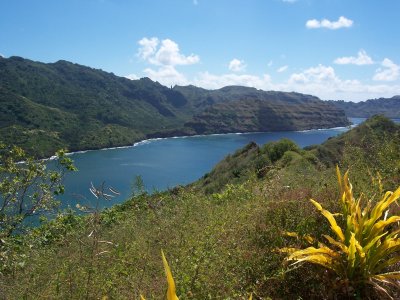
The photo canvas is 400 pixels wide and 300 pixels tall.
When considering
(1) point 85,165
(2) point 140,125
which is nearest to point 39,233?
(1) point 85,165

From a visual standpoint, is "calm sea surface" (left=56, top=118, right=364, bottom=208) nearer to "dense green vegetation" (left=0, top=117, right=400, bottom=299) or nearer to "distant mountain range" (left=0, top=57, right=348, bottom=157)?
"distant mountain range" (left=0, top=57, right=348, bottom=157)

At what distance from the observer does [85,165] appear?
80.3 m

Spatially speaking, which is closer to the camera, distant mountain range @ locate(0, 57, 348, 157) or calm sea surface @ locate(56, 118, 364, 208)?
calm sea surface @ locate(56, 118, 364, 208)

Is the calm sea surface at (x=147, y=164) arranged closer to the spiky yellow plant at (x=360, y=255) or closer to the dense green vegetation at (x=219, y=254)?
the dense green vegetation at (x=219, y=254)

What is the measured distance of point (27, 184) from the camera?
22.9 ft

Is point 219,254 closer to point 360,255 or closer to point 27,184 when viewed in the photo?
point 360,255

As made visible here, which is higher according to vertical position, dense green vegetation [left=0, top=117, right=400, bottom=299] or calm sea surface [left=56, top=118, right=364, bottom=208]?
dense green vegetation [left=0, top=117, right=400, bottom=299]

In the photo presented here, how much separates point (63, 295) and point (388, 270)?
9.33ft

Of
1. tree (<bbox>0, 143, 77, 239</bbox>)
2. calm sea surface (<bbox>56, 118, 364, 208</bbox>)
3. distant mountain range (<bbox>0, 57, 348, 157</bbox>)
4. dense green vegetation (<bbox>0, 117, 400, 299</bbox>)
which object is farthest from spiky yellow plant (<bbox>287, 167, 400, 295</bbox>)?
distant mountain range (<bbox>0, 57, 348, 157</bbox>)

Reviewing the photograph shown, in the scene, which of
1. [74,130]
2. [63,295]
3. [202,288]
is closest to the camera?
[202,288]

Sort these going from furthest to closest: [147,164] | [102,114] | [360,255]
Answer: [102,114] → [147,164] → [360,255]

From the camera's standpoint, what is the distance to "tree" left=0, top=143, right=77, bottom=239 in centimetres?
677

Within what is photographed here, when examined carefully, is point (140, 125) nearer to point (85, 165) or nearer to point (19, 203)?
point (85, 165)

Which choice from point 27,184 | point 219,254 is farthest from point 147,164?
point 219,254
